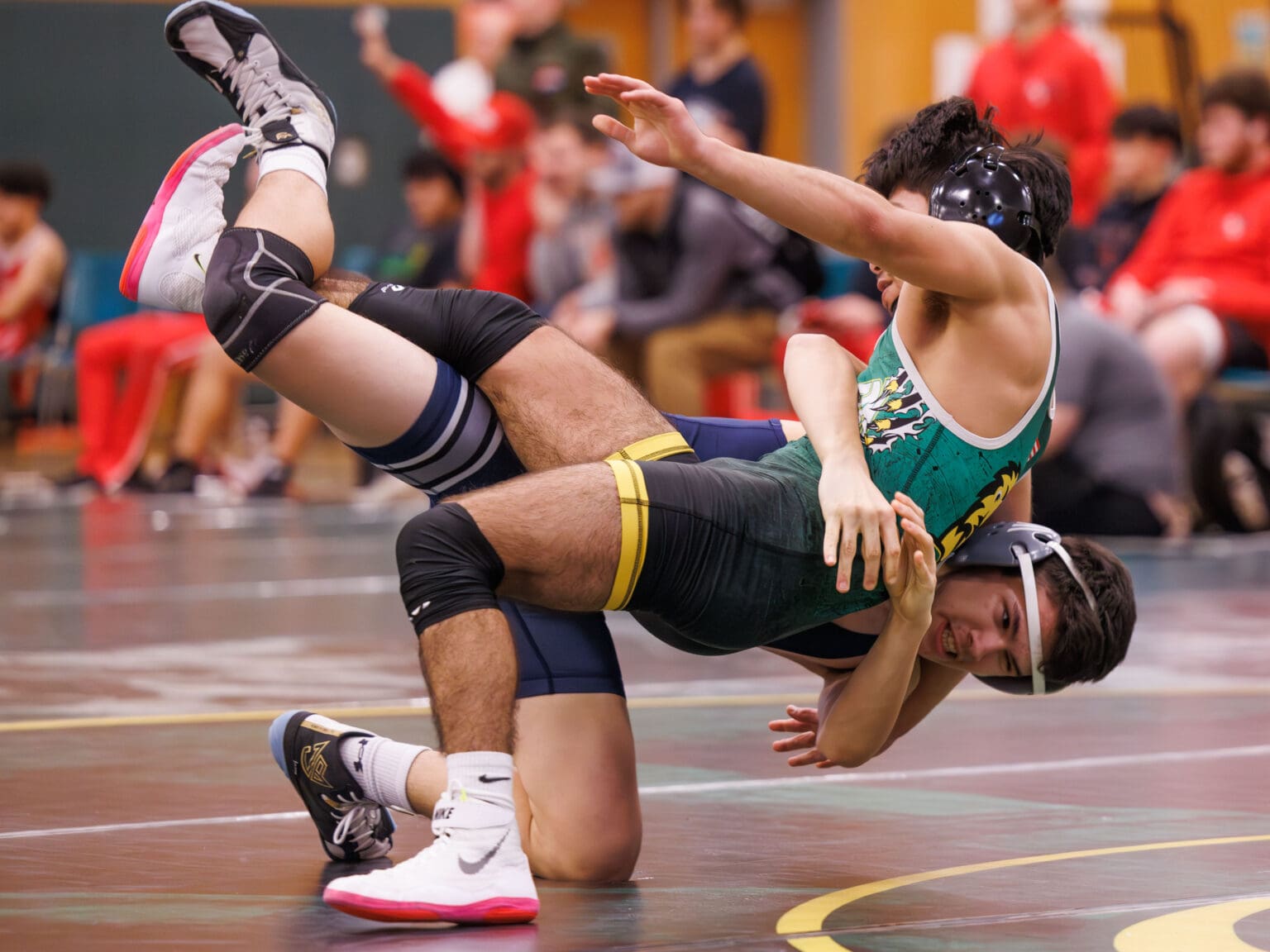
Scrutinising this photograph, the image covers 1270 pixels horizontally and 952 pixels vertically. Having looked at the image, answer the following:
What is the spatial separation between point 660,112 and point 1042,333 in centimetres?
65

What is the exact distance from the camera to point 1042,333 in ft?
9.42

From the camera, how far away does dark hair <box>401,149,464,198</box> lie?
10828mm

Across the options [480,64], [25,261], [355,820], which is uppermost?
[480,64]

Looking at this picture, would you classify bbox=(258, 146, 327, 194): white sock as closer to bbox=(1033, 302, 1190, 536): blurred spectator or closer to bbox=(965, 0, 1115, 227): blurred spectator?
bbox=(1033, 302, 1190, 536): blurred spectator

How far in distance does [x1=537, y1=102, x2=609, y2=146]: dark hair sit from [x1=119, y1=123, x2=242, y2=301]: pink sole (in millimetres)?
5671

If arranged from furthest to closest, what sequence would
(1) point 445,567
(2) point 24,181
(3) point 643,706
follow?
(2) point 24,181 → (3) point 643,706 → (1) point 445,567

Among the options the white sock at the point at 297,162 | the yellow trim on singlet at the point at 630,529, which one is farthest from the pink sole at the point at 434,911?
the white sock at the point at 297,162

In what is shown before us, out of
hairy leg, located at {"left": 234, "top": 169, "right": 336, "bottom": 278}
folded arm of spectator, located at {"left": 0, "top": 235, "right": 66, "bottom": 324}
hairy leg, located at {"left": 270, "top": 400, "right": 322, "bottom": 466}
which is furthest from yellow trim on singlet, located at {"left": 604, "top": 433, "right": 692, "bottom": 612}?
folded arm of spectator, located at {"left": 0, "top": 235, "right": 66, "bottom": 324}

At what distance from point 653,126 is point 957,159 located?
2.09 feet

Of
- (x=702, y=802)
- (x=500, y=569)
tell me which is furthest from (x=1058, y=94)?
(x=500, y=569)

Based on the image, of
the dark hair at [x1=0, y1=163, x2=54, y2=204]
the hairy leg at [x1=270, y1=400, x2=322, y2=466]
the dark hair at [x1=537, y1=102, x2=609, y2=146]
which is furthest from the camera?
the dark hair at [x1=0, y1=163, x2=54, y2=204]

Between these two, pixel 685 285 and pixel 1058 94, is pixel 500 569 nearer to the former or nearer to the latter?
pixel 685 285

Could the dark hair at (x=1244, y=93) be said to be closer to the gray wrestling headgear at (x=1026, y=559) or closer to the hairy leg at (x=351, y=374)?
the gray wrestling headgear at (x=1026, y=559)

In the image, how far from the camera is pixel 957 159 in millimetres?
3109
